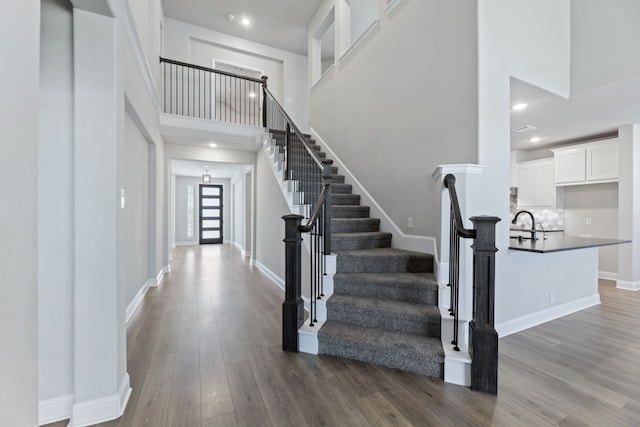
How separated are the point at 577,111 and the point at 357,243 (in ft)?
12.0

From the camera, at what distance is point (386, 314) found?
247cm

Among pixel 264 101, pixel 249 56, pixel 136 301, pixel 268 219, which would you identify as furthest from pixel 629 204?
pixel 249 56

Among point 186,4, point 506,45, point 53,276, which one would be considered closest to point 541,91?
point 506,45

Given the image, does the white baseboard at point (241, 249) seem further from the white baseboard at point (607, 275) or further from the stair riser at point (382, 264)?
the white baseboard at point (607, 275)

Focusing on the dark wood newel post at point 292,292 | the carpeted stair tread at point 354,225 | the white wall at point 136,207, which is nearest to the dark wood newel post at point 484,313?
the dark wood newel post at point 292,292

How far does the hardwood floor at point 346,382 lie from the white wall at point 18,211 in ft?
3.49

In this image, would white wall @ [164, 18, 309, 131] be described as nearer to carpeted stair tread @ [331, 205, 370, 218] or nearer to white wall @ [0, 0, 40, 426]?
carpeted stair tread @ [331, 205, 370, 218]

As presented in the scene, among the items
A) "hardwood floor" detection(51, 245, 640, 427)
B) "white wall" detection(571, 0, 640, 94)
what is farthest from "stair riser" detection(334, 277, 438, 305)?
"white wall" detection(571, 0, 640, 94)

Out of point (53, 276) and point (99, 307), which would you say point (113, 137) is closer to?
point (53, 276)

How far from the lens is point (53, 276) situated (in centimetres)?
163

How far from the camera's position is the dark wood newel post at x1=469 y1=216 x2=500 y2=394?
1908mm

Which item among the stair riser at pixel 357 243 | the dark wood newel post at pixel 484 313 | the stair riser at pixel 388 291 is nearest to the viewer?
the dark wood newel post at pixel 484 313

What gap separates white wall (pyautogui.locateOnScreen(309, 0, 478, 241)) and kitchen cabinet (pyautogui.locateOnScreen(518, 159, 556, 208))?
4.47 m

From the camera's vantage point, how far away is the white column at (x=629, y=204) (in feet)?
14.7
